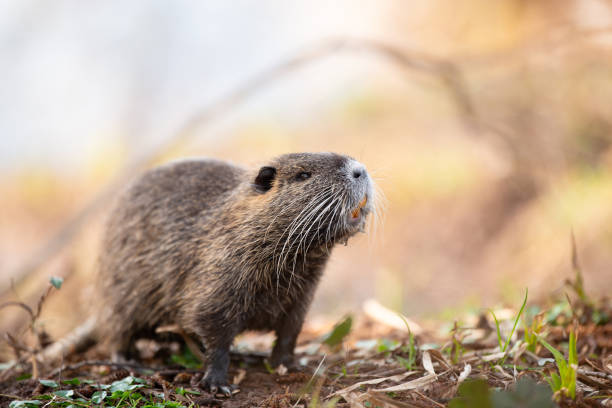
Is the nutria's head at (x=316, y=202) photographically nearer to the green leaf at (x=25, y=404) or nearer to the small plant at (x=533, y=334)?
the small plant at (x=533, y=334)

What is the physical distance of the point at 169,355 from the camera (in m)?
4.56

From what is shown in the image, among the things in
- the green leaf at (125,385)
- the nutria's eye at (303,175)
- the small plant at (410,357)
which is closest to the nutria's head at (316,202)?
the nutria's eye at (303,175)

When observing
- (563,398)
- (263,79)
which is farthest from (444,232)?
(563,398)

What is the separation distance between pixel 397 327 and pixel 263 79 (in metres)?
3.42

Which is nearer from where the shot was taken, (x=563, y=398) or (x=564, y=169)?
(x=563, y=398)

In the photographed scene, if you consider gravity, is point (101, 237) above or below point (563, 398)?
above

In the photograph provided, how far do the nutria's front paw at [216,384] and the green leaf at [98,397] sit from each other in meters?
0.65

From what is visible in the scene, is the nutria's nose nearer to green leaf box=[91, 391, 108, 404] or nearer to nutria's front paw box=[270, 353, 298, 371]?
nutria's front paw box=[270, 353, 298, 371]

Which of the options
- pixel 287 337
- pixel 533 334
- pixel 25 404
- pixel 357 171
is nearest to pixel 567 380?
pixel 533 334

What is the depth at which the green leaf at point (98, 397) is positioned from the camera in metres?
2.99

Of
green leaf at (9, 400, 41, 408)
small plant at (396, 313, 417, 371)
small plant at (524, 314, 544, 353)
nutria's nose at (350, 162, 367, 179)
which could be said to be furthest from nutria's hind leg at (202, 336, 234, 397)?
small plant at (524, 314, 544, 353)

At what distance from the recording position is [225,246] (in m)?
3.77

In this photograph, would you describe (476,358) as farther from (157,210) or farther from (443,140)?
(443,140)

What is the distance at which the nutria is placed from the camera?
11.5 feet
